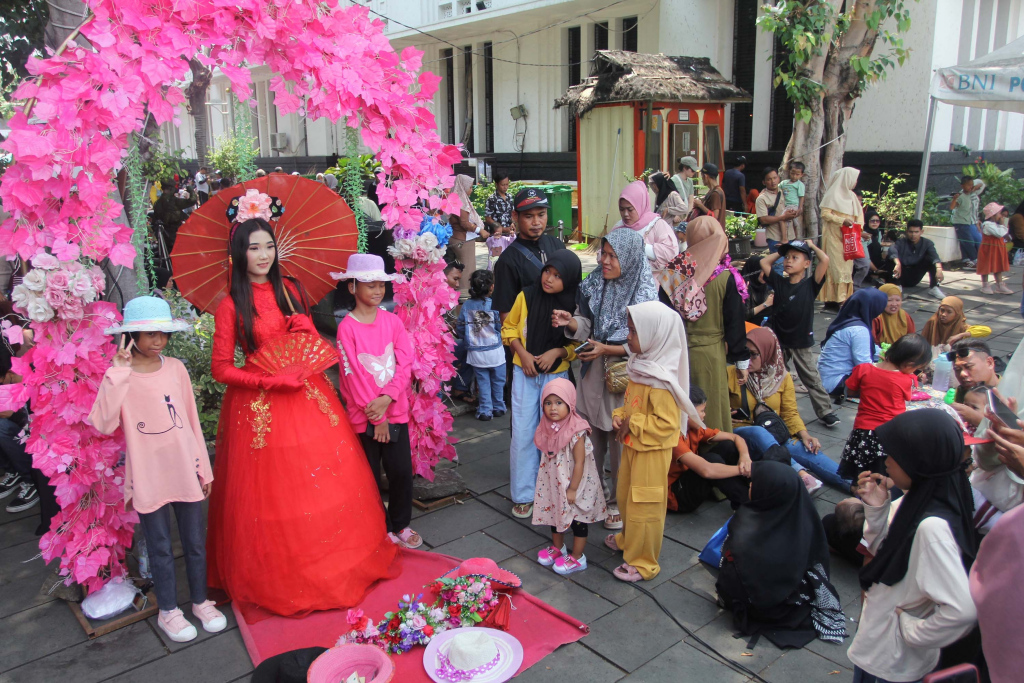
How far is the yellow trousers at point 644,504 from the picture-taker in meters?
3.78

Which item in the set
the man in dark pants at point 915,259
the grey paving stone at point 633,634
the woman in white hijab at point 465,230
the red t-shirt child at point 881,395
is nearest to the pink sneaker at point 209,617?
the grey paving stone at point 633,634

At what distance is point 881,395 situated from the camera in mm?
4551

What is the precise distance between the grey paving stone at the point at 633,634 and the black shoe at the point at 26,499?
3.80 meters

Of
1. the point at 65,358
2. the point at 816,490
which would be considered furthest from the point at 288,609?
the point at 816,490

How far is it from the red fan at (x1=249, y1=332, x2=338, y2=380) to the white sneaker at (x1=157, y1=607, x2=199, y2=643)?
120 cm

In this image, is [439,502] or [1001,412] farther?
[439,502]

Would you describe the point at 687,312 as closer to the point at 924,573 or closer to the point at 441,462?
the point at 441,462

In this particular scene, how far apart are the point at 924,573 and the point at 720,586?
1.44 m

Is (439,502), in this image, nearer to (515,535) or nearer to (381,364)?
(515,535)

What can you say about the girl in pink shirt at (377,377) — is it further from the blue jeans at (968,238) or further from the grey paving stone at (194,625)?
the blue jeans at (968,238)

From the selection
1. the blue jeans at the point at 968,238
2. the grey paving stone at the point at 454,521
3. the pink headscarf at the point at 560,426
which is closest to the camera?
the pink headscarf at the point at 560,426

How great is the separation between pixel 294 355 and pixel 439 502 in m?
1.56

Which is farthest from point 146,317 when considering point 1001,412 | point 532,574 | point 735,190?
point 735,190

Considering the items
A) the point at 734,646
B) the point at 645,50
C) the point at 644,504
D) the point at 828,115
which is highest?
the point at 645,50
